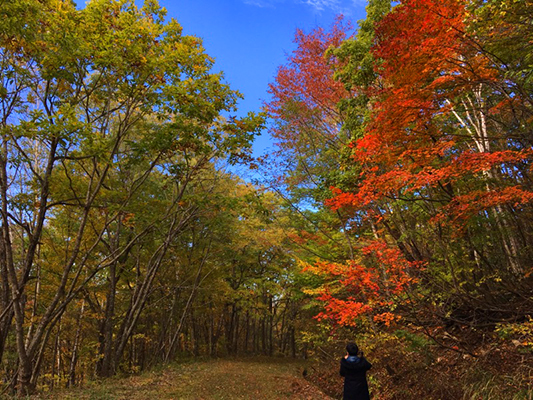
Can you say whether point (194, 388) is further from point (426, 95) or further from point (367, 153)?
point (426, 95)

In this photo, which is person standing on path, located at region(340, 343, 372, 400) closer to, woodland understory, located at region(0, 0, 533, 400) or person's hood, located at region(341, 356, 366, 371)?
person's hood, located at region(341, 356, 366, 371)

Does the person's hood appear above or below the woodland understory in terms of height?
below

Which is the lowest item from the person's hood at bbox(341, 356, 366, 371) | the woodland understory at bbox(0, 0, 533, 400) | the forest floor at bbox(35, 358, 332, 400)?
the forest floor at bbox(35, 358, 332, 400)

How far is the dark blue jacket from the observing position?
182 inches

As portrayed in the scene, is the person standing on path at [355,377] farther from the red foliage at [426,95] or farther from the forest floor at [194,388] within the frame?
the forest floor at [194,388]

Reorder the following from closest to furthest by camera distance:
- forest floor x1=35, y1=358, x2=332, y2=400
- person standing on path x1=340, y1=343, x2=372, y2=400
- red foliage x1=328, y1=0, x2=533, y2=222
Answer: person standing on path x1=340, y1=343, x2=372, y2=400, red foliage x1=328, y1=0, x2=533, y2=222, forest floor x1=35, y1=358, x2=332, y2=400

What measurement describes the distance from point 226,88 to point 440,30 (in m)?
5.03

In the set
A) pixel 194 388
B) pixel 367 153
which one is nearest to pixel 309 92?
pixel 367 153

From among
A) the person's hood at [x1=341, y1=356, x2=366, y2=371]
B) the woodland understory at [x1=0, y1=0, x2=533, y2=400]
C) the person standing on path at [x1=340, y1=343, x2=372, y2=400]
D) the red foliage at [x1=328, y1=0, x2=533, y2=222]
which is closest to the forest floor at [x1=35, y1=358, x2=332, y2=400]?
the woodland understory at [x1=0, y1=0, x2=533, y2=400]

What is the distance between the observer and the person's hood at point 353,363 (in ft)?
15.4

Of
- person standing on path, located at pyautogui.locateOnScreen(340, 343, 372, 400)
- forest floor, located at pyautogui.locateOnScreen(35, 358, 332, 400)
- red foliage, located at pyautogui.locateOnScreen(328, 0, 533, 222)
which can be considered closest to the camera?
person standing on path, located at pyautogui.locateOnScreen(340, 343, 372, 400)

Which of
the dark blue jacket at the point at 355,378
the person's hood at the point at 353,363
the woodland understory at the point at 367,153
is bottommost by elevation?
the dark blue jacket at the point at 355,378

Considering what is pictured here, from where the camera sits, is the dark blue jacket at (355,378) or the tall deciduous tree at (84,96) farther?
the tall deciduous tree at (84,96)

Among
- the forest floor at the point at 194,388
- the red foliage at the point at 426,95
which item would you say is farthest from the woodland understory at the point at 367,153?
the forest floor at the point at 194,388
